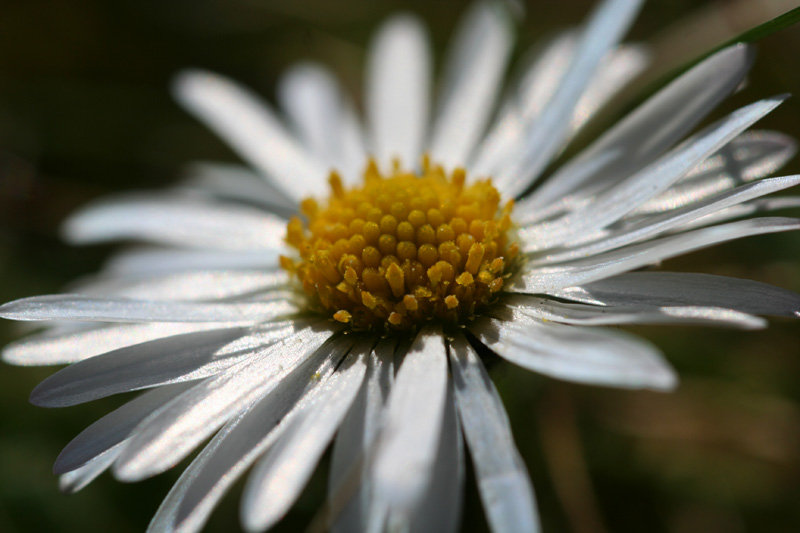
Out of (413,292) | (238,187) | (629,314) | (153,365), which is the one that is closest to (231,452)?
(153,365)

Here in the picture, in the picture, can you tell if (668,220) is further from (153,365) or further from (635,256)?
(153,365)

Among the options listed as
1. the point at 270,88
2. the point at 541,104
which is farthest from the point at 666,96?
the point at 270,88

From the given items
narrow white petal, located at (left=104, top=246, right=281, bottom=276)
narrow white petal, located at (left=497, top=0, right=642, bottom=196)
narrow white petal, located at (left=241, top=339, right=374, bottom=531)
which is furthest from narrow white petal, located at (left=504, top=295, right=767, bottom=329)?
narrow white petal, located at (left=104, top=246, right=281, bottom=276)

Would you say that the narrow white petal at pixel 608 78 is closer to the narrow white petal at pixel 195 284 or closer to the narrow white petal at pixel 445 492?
the narrow white petal at pixel 195 284

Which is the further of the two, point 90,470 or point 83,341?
point 83,341

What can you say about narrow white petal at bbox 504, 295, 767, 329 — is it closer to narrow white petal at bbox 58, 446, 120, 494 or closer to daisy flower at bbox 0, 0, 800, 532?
daisy flower at bbox 0, 0, 800, 532

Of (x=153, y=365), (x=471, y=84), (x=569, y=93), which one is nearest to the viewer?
(x=153, y=365)
